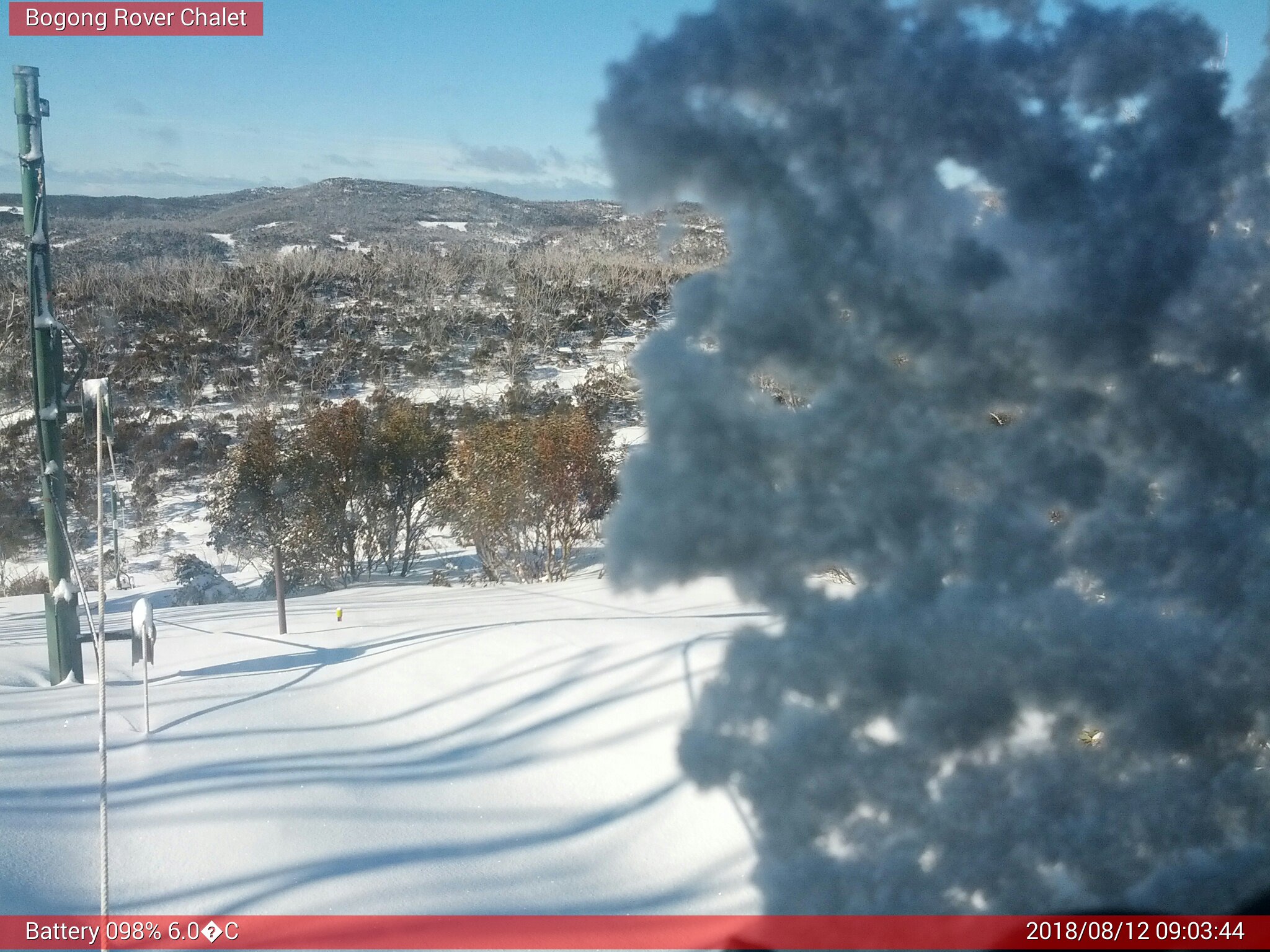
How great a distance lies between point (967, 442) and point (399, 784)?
6.21 feet

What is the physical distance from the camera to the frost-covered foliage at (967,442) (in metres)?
1.04

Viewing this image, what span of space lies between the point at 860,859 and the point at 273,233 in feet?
91.1

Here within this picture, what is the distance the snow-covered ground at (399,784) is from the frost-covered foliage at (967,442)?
1.16ft

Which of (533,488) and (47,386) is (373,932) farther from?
(533,488)

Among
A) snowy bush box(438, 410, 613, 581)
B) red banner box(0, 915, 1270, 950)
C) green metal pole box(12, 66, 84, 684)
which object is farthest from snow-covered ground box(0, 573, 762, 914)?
snowy bush box(438, 410, 613, 581)

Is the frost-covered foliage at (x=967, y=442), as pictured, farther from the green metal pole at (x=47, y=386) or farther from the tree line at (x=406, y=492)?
the tree line at (x=406, y=492)

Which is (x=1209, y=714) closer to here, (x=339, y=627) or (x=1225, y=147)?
(x=1225, y=147)

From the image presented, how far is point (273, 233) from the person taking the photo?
26.2 meters

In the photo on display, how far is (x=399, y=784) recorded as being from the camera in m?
2.49

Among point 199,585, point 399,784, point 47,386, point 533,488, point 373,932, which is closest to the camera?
point 373,932

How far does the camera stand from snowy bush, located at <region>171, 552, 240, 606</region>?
905 centimetres

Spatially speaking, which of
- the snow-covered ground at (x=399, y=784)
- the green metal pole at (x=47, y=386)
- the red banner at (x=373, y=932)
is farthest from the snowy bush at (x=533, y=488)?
the red banner at (x=373, y=932)

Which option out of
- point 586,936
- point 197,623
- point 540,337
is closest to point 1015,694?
point 586,936

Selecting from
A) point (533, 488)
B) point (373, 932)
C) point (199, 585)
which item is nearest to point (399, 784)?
point (373, 932)
